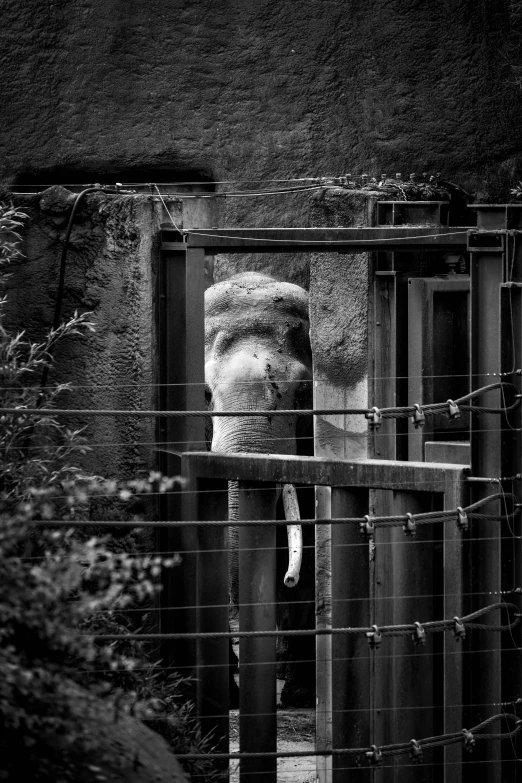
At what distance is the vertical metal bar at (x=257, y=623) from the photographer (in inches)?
197

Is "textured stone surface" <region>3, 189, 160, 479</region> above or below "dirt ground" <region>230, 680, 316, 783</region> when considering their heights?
above

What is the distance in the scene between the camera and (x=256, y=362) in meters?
7.68

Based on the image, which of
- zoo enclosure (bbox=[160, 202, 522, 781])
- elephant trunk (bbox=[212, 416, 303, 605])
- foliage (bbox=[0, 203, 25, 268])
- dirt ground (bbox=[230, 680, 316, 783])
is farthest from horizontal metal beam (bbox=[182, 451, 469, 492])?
elephant trunk (bbox=[212, 416, 303, 605])

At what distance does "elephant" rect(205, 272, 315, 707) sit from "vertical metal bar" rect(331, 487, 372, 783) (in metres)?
2.36

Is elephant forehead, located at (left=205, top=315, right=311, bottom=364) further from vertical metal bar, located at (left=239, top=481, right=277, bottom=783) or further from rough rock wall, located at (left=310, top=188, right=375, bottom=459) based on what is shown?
vertical metal bar, located at (left=239, top=481, right=277, bottom=783)

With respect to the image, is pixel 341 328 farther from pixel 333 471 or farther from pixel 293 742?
pixel 293 742

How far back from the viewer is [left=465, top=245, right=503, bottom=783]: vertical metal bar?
15.9 ft

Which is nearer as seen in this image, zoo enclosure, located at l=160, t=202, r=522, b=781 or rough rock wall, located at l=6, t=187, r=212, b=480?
zoo enclosure, located at l=160, t=202, r=522, b=781

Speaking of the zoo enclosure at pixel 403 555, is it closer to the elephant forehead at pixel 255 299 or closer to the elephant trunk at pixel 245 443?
the elephant trunk at pixel 245 443

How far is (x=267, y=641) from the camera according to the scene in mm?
5016

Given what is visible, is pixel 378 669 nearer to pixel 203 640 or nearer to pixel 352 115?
pixel 203 640

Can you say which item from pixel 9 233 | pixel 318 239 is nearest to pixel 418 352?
pixel 318 239

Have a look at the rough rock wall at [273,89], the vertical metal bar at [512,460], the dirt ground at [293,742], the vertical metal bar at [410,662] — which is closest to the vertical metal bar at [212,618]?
the vertical metal bar at [410,662]

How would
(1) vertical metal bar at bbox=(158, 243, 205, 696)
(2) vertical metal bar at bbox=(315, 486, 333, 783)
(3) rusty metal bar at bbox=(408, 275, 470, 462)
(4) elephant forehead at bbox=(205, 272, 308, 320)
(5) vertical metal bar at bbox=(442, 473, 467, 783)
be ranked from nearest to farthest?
(5) vertical metal bar at bbox=(442, 473, 467, 783) → (1) vertical metal bar at bbox=(158, 243, 205, 696) → (2) vertical metal bar at bbox=(315, 486, 333, 783) → (3) rusty metal bar at bbox=(408, 275, 470, 462) → (4) elephant forehead at bbox=(205, 272, 308, 320)
